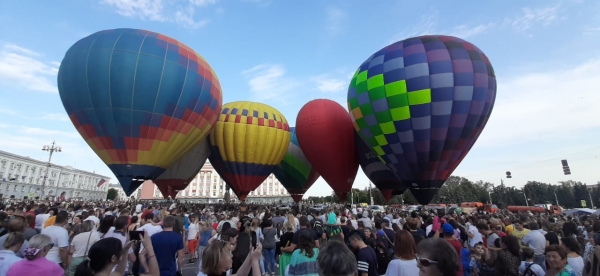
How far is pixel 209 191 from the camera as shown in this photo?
89812mm

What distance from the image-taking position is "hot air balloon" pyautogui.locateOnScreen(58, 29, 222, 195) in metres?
13.5

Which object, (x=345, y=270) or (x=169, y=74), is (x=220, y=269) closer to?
(x=345, y=270)

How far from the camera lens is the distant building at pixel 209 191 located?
8888 centimetres

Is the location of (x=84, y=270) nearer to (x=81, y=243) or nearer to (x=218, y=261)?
(x=218, y=261)

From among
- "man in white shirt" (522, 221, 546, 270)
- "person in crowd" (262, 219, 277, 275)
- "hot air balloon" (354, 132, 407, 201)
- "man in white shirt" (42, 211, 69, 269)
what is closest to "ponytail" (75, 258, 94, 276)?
"man in white shirt" (42, 211, 69, 269)

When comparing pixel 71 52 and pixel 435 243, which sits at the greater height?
pixel 71 52

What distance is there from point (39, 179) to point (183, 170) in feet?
279

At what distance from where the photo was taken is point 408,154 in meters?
14.4

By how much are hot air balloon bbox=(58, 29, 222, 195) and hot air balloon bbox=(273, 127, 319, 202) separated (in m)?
11.7

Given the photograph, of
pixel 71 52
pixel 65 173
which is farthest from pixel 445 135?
pixel 65 173

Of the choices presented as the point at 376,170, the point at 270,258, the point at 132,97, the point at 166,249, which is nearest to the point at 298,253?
the point at 166,249

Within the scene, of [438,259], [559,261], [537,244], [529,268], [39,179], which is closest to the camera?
[438,259]

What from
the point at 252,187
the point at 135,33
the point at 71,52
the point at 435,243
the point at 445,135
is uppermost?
the point at 135,33

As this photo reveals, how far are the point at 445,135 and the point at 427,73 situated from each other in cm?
296
